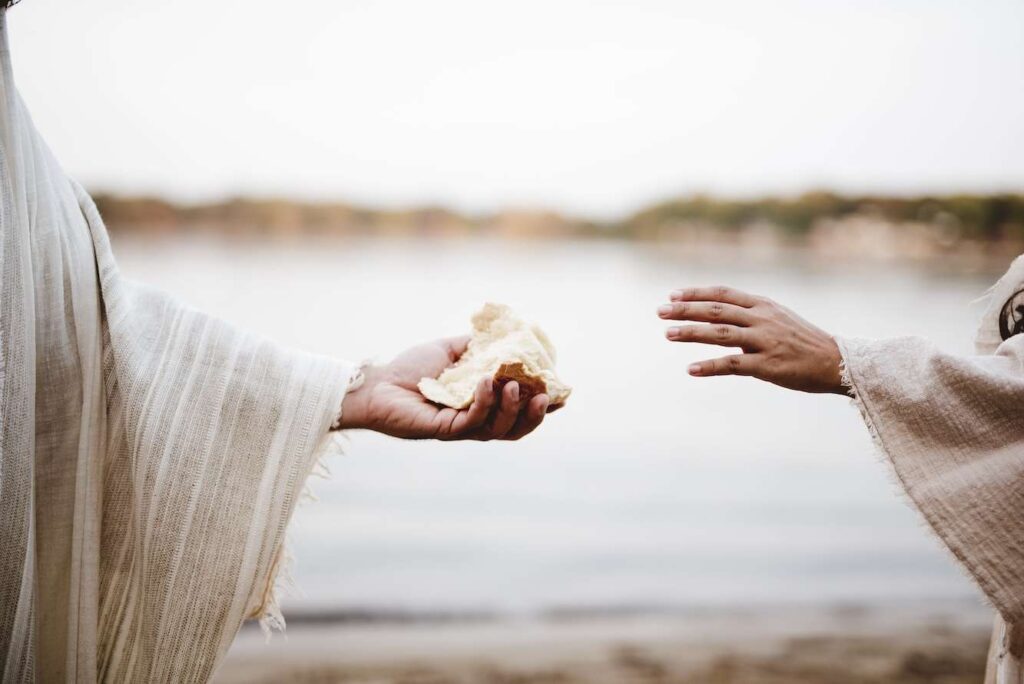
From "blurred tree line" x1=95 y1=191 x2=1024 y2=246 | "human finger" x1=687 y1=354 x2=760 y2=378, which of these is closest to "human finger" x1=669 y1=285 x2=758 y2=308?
"human finger" x1=687 y1=354 x2=760 y2=378

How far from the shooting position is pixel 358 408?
1.50m

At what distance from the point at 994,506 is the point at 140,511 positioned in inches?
62.1

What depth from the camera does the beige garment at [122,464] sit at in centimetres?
126

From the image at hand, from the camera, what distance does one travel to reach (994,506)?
1277 mm

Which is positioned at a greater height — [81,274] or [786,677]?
[81,274]

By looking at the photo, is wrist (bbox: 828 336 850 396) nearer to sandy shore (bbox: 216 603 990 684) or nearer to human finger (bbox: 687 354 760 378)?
human finger (bbox: 687 354 760 378)

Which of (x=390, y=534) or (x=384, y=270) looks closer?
(x=390, y=534)

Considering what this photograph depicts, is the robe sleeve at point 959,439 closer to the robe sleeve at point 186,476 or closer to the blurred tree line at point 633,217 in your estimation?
the robe sleeve at point 186,476

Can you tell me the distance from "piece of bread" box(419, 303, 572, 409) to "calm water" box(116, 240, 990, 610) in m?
2.42

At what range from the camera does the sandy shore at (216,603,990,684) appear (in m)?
3.51

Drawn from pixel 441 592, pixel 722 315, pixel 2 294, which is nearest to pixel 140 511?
pixel 2 294

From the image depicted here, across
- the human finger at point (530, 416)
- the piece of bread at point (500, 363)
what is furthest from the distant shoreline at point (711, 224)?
the human finger at point (530, 416)

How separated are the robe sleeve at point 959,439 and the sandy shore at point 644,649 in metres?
2.53

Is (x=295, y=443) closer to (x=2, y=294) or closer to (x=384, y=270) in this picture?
(x=2, y=294)
